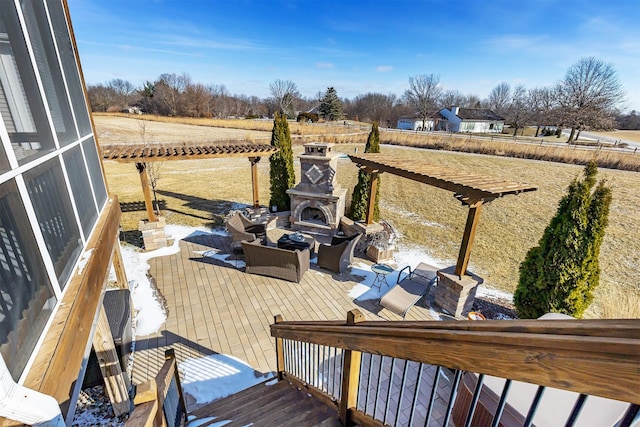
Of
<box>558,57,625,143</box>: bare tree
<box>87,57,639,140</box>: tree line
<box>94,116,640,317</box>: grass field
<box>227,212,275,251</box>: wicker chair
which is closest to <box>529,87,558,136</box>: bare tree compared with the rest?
<box>87,57,639,140</box>: tree line

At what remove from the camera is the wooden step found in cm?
252

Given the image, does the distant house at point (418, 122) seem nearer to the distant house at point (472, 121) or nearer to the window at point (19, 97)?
the distant house at point (472, 121)

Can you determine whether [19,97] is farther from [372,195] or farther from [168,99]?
[168,99]

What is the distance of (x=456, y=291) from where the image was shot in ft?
17.7

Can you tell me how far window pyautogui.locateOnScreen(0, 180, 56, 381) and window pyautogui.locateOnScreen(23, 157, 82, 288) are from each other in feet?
0.72

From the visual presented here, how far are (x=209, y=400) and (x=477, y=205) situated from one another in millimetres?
5244

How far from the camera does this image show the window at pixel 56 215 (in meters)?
1.93

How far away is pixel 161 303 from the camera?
5637 millimetres

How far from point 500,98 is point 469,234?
76962 mm

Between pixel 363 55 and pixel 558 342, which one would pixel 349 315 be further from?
pixel 363 55

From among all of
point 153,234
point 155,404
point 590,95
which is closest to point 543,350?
point 155,404

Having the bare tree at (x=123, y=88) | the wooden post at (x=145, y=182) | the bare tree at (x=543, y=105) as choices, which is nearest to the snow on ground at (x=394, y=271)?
the wooden post at (x=145, y=182)

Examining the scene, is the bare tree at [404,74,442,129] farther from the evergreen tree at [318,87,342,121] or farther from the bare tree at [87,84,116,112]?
the bare tree at [87,84,116,112]

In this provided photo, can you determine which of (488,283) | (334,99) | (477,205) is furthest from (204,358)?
(334,99)
